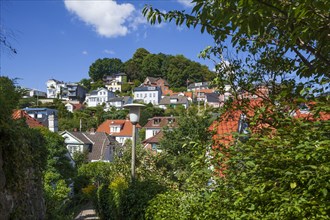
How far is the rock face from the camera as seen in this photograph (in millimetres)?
3689

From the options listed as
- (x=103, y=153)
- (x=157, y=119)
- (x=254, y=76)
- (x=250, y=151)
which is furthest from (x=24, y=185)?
(x=157, y=119)

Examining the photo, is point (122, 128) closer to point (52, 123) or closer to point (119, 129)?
point (119, 129)

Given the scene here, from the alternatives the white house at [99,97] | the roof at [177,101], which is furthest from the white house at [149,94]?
the white house at [99,97]

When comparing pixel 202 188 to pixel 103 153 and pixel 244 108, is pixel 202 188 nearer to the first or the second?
pixel 244 108

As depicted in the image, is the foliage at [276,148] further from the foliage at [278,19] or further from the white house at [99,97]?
the white house at [99,97]

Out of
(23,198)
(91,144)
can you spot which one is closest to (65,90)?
(91,144)

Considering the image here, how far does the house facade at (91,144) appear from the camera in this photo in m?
36.9

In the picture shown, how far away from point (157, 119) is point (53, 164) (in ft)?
127

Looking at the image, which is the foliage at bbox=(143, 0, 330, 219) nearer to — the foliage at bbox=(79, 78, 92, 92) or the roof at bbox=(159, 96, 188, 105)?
the roof at bbox=(159, 96, 188, 105)

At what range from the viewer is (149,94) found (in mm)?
104375

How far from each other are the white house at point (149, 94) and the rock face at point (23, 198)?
96.8m

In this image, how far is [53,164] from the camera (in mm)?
20297

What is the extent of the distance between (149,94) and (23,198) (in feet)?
329

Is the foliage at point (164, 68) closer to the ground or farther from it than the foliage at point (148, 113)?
farther from it
